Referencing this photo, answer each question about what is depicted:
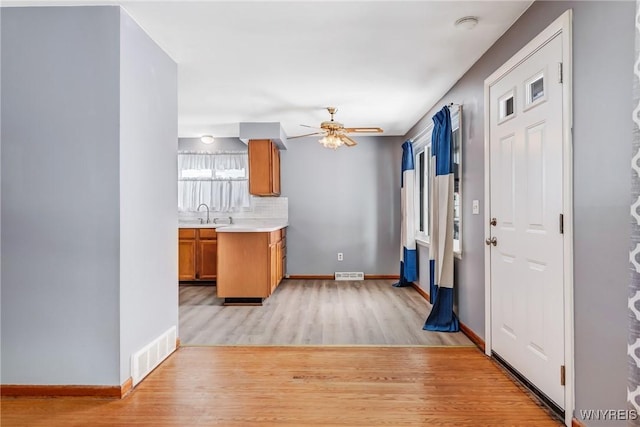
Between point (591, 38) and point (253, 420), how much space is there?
102 inches

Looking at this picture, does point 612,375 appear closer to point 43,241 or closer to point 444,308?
point 444,308

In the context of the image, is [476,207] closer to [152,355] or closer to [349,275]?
[152,355]

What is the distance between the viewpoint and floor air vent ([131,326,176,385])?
2355 millimetres

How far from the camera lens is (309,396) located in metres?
2.22

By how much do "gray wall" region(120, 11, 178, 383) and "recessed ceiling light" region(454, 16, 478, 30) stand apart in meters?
2.17

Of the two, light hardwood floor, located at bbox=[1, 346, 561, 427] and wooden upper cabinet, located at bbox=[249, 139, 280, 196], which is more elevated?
wooden upper cabinet, located at bbox=[249, 139, 280, 196]

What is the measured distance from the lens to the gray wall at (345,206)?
6.16 meters

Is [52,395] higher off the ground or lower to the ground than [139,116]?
lower

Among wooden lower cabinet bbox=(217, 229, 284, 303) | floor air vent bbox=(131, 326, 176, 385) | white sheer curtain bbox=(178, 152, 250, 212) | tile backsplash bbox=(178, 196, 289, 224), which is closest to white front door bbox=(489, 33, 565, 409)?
floor air vent bbox=(131, 326, 176, 385)

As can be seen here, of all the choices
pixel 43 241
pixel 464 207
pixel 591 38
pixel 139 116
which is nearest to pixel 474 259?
pixel 464 207

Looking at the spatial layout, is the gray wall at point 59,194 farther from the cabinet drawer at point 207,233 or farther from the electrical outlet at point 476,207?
the cabinet drawer at point 207,233

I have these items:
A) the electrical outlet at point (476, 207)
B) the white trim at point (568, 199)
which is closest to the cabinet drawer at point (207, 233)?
the electrical outlet at point (476, 207)

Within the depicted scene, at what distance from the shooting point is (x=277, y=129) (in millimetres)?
5211

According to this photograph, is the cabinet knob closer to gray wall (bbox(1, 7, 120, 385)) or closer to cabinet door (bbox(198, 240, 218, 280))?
gray wall (bbox(1, 7, 120, 385))
